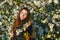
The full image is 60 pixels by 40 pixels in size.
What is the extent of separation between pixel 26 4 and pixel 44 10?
357 mm

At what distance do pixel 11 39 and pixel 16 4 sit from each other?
668mm

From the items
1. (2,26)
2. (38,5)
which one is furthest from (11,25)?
(38,5)

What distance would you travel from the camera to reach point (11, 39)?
5.96m

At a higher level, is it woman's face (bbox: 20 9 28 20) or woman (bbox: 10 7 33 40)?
woman's face (bbox: 20 9 28 20)

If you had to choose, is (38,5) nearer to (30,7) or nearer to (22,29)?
(30,7)

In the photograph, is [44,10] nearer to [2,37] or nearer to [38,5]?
[38,5]

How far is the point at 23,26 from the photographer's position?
5.95 metres

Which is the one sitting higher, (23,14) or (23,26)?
(23,14)

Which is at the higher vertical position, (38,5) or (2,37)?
(38,5)

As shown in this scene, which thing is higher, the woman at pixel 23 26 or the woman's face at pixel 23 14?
the woman's face at pixel 23 14

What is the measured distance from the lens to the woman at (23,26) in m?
5.92

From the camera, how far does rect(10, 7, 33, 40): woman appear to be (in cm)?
592

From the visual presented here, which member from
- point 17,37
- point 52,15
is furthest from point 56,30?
point 17,37

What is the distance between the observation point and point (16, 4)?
19.9 ft
